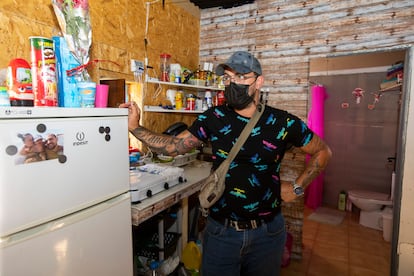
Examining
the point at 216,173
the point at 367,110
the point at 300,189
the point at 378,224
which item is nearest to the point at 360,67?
the point at 367,110

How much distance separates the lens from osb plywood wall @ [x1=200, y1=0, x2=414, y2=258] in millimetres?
2098

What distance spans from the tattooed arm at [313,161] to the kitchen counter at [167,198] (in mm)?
712

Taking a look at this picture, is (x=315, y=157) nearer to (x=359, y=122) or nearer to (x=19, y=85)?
(x=19, y=85)

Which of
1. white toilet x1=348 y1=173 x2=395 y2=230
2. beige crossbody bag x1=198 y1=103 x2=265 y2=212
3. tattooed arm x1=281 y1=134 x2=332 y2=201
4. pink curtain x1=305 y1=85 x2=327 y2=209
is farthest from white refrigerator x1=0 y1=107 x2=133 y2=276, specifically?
white toilet x1=348 y1=173 x2=395 y2=230

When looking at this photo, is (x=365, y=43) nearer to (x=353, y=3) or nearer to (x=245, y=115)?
(x=353, y=3)

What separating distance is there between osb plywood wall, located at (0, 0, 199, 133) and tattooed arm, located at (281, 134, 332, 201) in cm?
135

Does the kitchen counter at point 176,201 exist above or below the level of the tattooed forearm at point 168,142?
below

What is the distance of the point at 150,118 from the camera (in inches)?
88.0

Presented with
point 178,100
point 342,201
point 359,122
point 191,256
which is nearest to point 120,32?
point 178,100

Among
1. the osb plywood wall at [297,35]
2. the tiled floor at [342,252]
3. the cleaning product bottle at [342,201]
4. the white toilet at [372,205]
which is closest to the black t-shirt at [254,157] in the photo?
the osb plywood wall at [297,35]

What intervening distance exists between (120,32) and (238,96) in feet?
4.01

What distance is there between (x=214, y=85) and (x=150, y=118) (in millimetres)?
850

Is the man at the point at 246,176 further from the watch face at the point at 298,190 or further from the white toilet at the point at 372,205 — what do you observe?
the white toilet at the point at 372,205

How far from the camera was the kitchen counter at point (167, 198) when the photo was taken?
1367 mm
